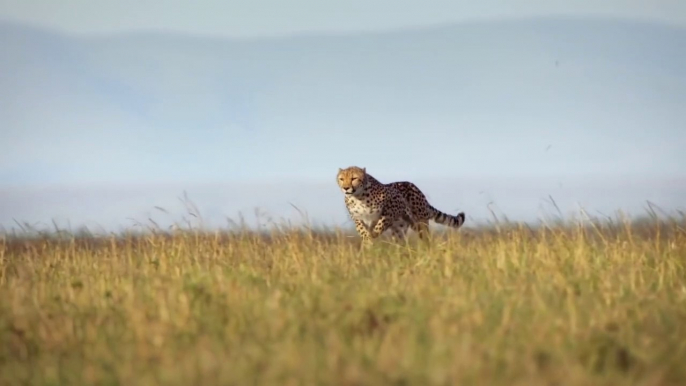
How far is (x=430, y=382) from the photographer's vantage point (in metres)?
3.53

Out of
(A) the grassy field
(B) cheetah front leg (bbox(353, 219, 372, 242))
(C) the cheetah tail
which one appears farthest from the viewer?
(C) the cheetah tail

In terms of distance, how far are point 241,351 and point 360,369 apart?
696 millimetres

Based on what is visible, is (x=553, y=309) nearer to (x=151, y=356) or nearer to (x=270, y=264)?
(x=151, y=356)

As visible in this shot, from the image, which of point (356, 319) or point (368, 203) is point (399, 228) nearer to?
point (368, 203)

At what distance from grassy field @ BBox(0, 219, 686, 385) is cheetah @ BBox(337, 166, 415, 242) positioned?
336 cm

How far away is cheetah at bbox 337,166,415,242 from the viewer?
35.5 ft

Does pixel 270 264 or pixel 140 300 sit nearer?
pixel 140 300

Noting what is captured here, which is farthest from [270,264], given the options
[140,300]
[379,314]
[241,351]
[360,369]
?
[360,369]

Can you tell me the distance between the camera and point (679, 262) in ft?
22.9

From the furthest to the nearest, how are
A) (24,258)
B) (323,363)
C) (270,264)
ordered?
(24,258) < (270,264) < (323,363)

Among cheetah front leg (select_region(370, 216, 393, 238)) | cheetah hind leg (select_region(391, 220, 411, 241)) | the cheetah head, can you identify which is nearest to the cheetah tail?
cheetah hind leg (select_region(391, 220, 411, 241))

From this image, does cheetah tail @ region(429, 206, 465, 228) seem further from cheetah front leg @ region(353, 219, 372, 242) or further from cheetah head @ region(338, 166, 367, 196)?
cheetah head @ region(338, 166, 367, 196)

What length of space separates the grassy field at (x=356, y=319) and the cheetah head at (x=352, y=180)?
3.33m

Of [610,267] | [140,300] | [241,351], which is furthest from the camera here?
[610,267]
